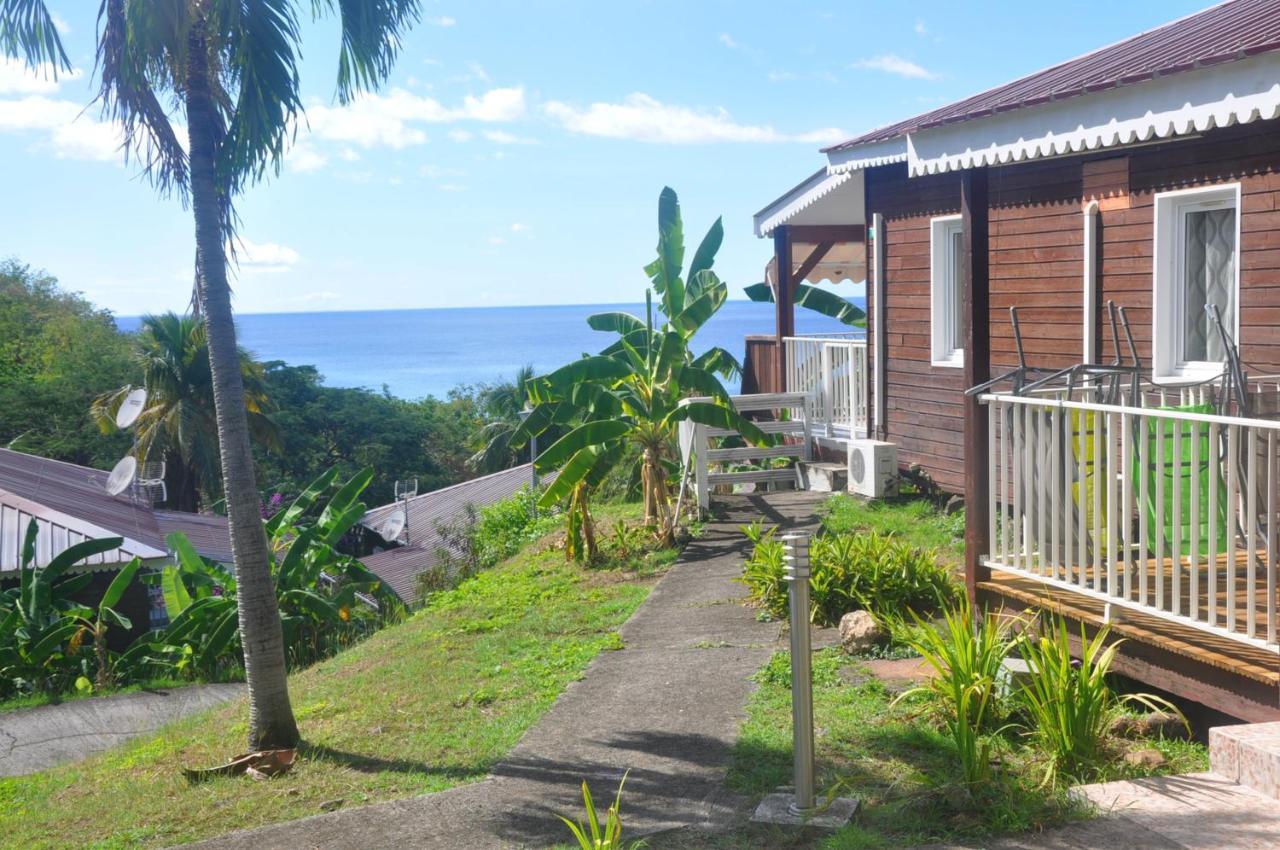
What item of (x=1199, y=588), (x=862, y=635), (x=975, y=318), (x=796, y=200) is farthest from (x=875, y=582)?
(x=796, y=200)

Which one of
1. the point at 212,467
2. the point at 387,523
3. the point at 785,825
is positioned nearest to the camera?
the point at 785,825

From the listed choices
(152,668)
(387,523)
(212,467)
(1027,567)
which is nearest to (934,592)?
(1027,567)

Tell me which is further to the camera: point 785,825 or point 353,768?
point 353,768

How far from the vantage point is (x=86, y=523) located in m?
18.4

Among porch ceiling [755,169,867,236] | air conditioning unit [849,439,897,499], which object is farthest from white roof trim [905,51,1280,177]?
porch ceiling [755,169,867,236]

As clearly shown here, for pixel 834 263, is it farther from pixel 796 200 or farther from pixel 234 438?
pixel 234 438

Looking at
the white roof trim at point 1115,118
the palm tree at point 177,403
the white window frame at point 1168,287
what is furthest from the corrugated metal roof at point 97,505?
the white roof trim at point 1115,118

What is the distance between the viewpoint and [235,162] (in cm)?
862

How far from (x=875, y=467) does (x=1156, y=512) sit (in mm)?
7743

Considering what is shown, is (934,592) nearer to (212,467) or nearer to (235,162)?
(235,162)

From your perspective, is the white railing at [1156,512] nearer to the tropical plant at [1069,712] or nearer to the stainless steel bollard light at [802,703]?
the tropical plant at [1069,712]

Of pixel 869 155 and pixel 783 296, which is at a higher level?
pixel 869 155

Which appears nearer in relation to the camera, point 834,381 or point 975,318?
point 975,318

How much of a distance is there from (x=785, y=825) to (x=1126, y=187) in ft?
24.0
